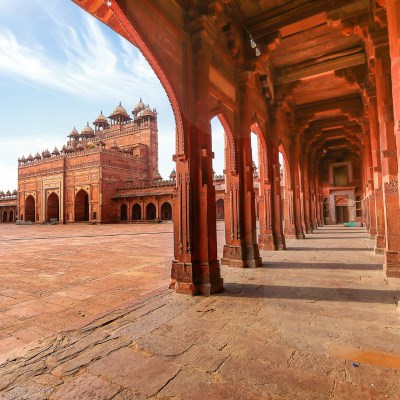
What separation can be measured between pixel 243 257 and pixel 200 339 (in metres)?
3.75

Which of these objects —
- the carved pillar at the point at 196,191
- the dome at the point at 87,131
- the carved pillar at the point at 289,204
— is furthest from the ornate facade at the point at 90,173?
the carved pillar at the point at 196,191

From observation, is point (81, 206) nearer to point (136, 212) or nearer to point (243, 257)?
point (136, 212)

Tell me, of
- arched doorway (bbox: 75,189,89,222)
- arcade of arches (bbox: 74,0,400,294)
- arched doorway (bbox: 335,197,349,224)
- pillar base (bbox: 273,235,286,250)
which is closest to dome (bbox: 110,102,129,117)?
arched doorway (bbox: 75,189,89,222)

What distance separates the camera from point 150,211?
36.2m

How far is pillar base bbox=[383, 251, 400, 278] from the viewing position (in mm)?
4926

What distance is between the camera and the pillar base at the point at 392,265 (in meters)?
4.93

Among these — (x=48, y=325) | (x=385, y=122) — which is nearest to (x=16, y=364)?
(x=48, y=325)

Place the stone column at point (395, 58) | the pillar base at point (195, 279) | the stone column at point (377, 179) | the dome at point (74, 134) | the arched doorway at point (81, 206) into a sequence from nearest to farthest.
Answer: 1. the stone column at point (395, 58)
2. the pillar base at point (195, 279)
3. the stone column at point (377, 179)
4. the arched doorway at point (81, 206)
5. the dome at point (74, 134)

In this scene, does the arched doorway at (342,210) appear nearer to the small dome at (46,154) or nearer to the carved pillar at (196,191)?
the carved pillar at (196,191)

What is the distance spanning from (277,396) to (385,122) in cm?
549

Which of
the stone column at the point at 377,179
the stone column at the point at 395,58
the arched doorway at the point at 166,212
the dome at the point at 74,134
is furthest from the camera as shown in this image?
the dome at the point at 74,134

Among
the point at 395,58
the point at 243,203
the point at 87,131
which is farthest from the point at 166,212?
the point at 395,58

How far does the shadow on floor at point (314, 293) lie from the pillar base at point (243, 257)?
1.63 m

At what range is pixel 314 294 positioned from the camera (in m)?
4.09
